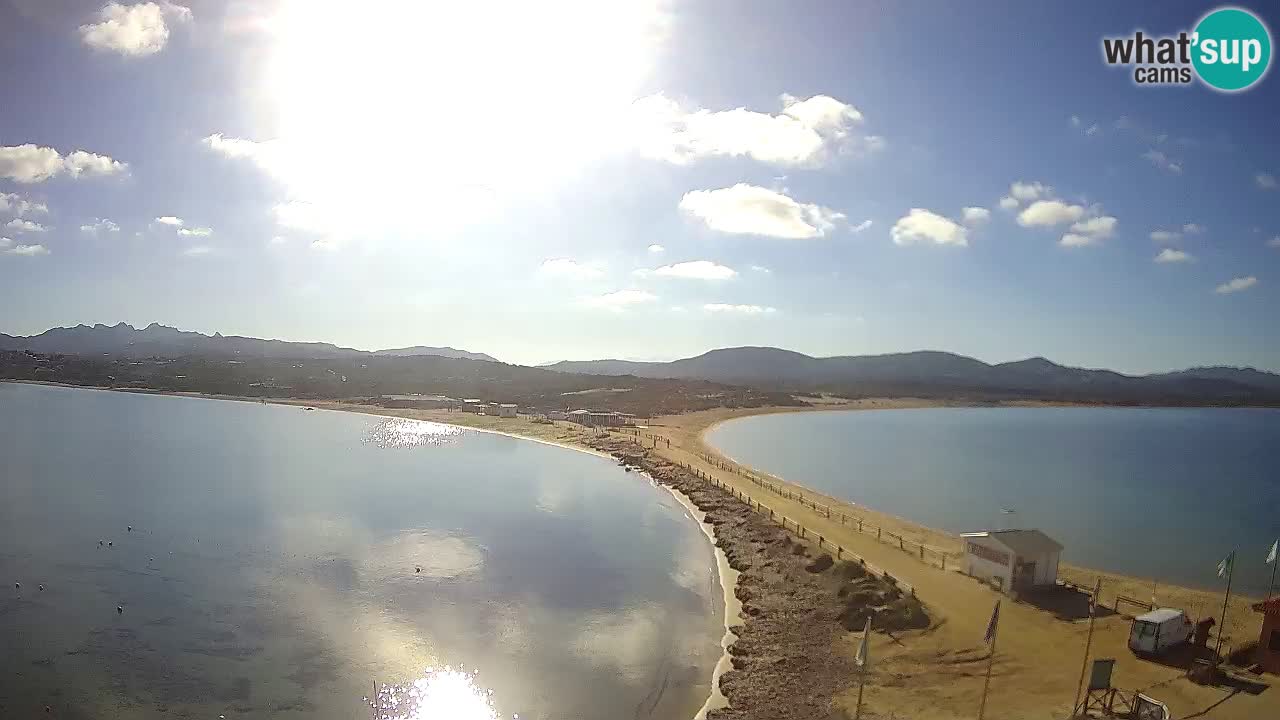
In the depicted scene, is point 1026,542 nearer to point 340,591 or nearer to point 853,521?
point 853,521

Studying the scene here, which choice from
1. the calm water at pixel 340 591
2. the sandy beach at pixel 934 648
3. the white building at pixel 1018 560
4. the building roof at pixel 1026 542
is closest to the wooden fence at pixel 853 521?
the sandy beach at pixel 934 648

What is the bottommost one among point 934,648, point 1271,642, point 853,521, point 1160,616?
point 934,648

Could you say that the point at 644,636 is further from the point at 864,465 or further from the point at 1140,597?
the point at 864,465

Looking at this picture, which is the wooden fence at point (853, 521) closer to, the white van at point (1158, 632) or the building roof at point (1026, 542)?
the building roof at point (1026, 542)

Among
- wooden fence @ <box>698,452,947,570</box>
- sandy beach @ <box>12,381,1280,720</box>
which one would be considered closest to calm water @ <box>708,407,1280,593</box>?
wooden fence @ <box>698,452,947,570</box>

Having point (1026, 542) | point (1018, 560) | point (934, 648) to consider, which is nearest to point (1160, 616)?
point (1018, 560)

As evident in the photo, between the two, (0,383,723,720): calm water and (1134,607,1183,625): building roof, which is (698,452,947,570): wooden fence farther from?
(1134,607,1183,625): building roof

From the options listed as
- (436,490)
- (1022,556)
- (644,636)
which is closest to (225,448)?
(436,490)
